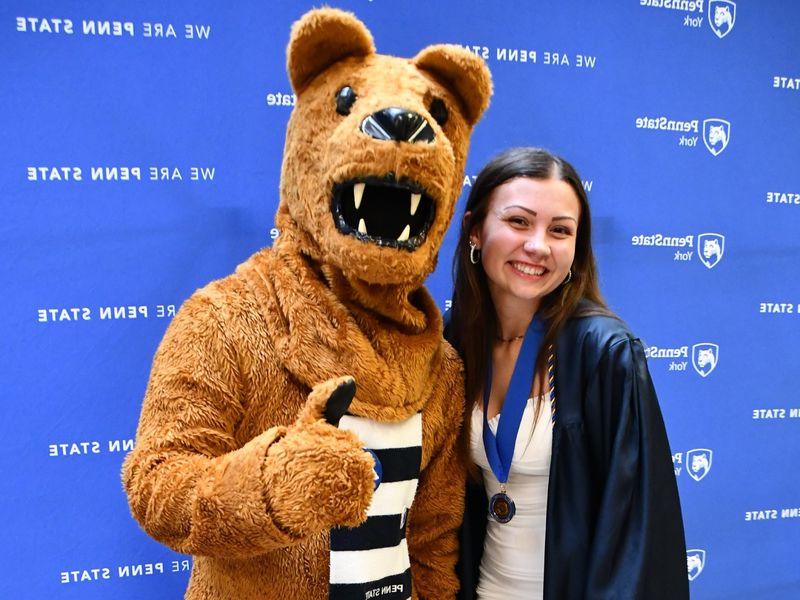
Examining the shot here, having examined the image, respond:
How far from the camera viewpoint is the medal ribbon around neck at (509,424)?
1.35 meters

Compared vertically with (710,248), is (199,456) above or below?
below

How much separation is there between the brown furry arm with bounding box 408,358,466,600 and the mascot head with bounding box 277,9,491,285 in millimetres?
Answer: 329

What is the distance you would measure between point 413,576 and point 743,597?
5.34 feet

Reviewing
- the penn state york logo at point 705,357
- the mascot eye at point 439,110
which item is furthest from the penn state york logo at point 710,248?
the mascot eye at point 439,110

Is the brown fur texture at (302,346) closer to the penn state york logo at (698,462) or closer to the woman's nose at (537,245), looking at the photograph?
the woman's nose at (537,245)

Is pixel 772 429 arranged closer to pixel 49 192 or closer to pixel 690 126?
pixel 690 126

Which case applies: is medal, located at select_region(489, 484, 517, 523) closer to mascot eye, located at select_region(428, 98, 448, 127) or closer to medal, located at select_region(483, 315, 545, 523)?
medal, located at select_region(483, 315, 545, 523)

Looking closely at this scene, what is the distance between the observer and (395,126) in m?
0.96

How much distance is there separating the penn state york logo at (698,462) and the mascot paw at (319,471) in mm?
1688

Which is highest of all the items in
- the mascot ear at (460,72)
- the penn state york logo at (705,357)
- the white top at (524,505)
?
the mascot ear at (460,72)

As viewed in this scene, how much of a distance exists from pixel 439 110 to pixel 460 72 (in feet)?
0.27

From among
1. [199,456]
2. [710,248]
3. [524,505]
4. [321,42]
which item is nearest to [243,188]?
[321,42]

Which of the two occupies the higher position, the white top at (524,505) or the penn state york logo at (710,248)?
the penn state york logo at (710,248)

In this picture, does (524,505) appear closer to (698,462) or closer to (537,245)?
(537,245)
